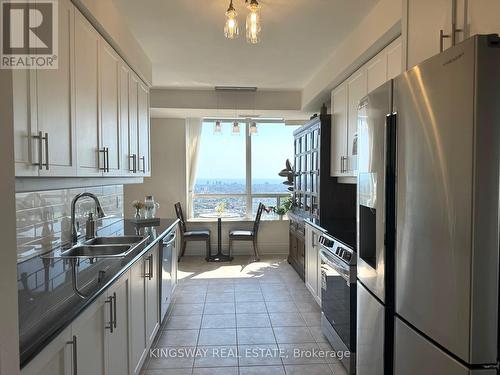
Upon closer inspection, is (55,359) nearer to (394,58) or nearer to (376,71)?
(394,58)

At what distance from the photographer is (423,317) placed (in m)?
1.29

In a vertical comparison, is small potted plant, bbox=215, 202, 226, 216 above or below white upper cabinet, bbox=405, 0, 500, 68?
below

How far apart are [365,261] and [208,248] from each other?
4110 millimetres

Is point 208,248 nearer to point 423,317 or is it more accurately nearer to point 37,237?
point 37,237

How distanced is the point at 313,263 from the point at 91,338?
2740mm

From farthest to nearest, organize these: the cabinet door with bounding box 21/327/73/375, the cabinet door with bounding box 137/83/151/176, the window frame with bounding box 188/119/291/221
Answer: the window frame with bounding box 188/119/291/221 < the cabinet door with bounding box 137/83/151/176 < the cabinet door with bounding box 21/327/73/375

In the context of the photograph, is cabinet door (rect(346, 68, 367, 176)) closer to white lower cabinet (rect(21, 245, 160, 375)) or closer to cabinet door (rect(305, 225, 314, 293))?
cabinet door (rect(305, 225, 314, 293))

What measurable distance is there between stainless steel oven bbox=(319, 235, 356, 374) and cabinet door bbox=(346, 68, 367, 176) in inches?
31.8

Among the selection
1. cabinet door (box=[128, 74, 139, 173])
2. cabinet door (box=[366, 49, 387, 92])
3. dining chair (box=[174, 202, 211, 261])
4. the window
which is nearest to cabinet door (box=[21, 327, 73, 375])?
cabinet door (box=[128, 74, 139, 173])

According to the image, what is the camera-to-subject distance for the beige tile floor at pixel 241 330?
8.46 ft

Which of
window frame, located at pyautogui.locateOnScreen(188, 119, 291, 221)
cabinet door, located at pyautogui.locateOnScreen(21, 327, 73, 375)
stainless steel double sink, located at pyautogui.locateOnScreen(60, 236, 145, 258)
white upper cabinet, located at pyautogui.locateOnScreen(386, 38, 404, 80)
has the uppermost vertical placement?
white upper cabinet, located at pyautogui.locateOnScreen(386, 38, 404, 80)

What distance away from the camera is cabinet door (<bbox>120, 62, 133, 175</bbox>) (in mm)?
2824

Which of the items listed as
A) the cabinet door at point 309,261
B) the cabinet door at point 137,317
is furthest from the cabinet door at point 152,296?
the cabinet door at point 309,261

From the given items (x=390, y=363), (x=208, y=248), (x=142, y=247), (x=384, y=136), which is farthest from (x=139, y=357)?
(x=208, y=248)
